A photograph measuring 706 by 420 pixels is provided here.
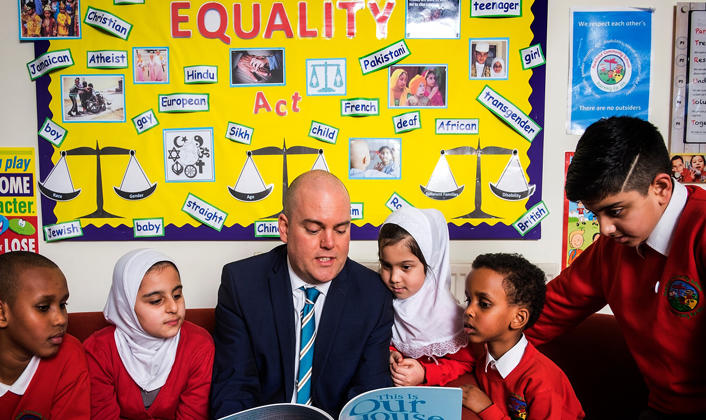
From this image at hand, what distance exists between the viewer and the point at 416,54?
91.7 inches

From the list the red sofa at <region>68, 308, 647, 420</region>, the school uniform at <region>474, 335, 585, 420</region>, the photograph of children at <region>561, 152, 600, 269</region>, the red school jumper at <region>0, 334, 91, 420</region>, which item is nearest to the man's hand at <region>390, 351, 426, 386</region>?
the red sofa at <region>68, 308, 647, 420</region>

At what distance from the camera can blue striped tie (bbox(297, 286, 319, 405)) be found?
1.46 metres

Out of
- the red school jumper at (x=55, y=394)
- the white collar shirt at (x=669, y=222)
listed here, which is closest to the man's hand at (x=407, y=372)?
the white collar shirt at (x=669, y=222)

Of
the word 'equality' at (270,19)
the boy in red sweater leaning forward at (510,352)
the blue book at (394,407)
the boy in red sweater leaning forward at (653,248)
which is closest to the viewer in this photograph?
the blue book at (394,407)

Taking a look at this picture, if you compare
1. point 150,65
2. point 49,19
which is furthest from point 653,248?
point 49,19

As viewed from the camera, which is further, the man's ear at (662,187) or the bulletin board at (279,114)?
the bulletin board at (279,114)

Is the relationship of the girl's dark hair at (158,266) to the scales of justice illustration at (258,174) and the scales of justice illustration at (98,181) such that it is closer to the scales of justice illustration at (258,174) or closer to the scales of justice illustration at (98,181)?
the scales of justice illustration at (258,174)

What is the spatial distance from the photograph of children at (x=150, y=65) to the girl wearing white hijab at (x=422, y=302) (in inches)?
64.1

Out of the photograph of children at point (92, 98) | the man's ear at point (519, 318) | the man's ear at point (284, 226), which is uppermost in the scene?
the photograph of children at point (92, 98)

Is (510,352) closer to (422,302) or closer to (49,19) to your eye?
(422,302)

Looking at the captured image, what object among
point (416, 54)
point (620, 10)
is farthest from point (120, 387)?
point (620, 10)

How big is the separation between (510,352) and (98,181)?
7.68ft

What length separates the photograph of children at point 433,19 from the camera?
230cm

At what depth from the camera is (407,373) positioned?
1.53 m
